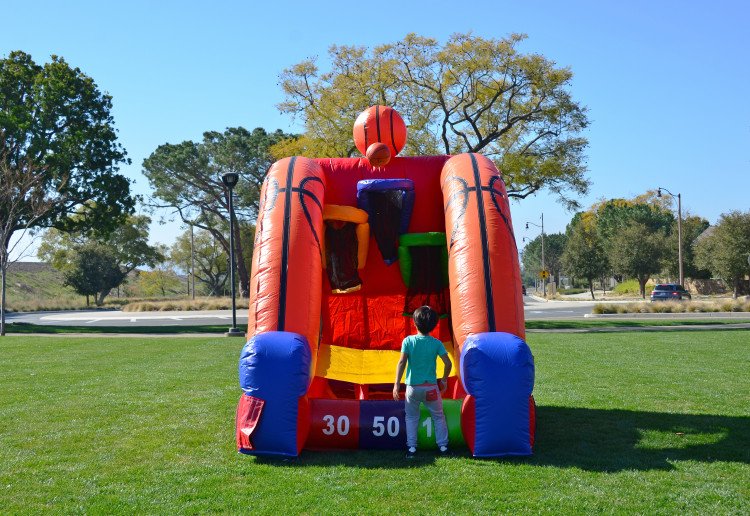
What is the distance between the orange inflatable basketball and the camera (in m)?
9.10

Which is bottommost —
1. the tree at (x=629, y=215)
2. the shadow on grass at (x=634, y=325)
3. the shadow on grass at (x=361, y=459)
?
the shadow on grass at (x=361, y=459)

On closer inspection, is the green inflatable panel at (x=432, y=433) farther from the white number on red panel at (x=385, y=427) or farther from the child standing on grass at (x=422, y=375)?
the white number on red panel at (x=385, y=427)

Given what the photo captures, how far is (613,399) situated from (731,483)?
4.08 m

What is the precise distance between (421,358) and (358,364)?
253 cm

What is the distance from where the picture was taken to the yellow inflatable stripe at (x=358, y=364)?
8.62 m

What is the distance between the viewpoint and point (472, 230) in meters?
7.34

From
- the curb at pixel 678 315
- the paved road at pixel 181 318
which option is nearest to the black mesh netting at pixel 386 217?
the paved road at pixel 181 318

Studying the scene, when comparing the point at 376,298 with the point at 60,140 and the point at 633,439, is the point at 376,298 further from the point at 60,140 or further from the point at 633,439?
the point at 60,140

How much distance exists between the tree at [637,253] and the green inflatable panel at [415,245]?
46.6 metres

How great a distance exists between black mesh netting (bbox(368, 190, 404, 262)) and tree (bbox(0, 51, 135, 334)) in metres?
20.6

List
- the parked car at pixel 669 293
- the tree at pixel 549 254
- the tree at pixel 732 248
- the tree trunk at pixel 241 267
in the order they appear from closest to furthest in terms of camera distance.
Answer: the parked car at pixel 669 293, the tree at pixel 732 248, the tree trunk at pixel 241 267, the tree at pixel 549 254

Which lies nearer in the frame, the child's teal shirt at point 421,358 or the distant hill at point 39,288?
the child's teal shirt at point 421,358

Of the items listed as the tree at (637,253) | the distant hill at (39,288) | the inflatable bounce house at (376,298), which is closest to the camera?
the inflatable bounce house at (376,298)

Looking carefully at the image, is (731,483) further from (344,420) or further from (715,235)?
(715,235)
